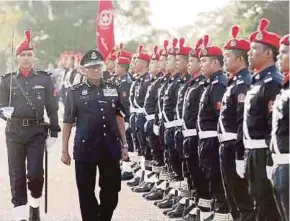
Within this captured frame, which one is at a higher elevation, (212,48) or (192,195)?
(212,48)

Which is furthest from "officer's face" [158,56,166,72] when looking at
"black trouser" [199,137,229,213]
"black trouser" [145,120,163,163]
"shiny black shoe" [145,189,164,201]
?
"black trouser" [199,137,229,213]

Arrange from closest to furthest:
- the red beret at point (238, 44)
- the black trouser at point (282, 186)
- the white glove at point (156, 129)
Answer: the black trouser at point (282, 186)
the red beret at point (238, 44)
the white glove at point (156, 129)

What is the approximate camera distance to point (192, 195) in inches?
372

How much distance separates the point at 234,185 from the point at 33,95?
2.92m

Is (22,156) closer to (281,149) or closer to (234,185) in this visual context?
(234,185)

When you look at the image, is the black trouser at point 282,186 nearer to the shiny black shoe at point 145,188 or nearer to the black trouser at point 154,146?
the black trouser at point 154,146

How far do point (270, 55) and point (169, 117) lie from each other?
365 cm

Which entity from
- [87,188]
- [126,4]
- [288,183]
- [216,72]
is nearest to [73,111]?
[87,188]

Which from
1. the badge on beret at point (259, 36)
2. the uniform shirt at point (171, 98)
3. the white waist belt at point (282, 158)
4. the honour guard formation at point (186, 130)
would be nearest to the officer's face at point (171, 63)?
the honour guard formation at point (186, 130)

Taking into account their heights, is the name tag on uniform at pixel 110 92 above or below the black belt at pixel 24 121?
above

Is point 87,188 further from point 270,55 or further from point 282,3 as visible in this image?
point 282,3

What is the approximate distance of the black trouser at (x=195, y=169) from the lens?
8.90 meters

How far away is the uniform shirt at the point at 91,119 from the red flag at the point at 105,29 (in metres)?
18.2

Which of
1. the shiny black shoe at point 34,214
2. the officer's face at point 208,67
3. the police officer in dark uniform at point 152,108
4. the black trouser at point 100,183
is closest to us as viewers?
the black trouser at point 100,183
